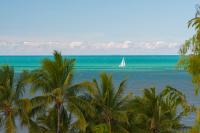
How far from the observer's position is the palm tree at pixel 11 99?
3444 centimetres

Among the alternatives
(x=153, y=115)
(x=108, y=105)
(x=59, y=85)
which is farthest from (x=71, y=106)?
(x=153, y=115)

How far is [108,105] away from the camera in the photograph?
127 feet

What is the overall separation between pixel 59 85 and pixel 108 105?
5218 mm

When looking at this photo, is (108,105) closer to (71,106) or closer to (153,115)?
(153,115)

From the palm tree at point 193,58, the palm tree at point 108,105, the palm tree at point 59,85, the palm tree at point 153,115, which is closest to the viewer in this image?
the palm tree at point 193,58

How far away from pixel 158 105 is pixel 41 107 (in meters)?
9.69

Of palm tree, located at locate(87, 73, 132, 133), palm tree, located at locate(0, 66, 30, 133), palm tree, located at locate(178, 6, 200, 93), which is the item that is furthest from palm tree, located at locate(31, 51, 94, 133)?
palm tree, located at locate(178, 6, 200, 93)

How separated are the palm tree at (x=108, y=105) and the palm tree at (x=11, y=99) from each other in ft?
19.8

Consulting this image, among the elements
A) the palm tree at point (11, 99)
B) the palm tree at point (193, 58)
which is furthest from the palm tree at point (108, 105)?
the palm tree at point (193, 58)

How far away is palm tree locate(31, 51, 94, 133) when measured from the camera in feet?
115

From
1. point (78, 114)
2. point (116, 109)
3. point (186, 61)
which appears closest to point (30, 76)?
point (78, 114)

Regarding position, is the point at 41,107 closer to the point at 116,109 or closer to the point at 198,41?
the point at 116,109

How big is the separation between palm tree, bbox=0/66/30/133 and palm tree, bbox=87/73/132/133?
19.8ft

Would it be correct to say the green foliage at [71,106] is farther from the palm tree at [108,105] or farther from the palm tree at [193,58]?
the palm tree at [193,58]
